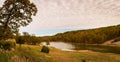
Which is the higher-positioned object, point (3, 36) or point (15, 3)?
point (15, 3)

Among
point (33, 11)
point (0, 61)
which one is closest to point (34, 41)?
point (33, 11)

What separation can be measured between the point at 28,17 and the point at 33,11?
1.38 meters

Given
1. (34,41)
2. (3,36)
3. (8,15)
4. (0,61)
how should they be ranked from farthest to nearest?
1. (34,41)
2. (8,15)
3. (3,36)
4. (0,61)

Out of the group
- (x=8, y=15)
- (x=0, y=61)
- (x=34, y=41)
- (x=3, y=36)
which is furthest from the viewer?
→ (x=34, y=41)

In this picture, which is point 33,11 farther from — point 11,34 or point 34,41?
point 34,41

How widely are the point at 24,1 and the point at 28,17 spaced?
2.37m

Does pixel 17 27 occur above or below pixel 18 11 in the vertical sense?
below

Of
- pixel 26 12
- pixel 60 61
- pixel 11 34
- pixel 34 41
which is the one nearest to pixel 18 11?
pixel 26 12

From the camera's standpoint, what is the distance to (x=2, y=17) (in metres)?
→ 33.6

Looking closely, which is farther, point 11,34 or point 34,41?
point 34,41

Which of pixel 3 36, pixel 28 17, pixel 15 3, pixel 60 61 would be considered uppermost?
pixel 15 3

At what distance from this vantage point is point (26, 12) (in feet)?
111

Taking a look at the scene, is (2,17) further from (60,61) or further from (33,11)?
(60,61)

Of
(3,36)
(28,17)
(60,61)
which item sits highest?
(28,17)
